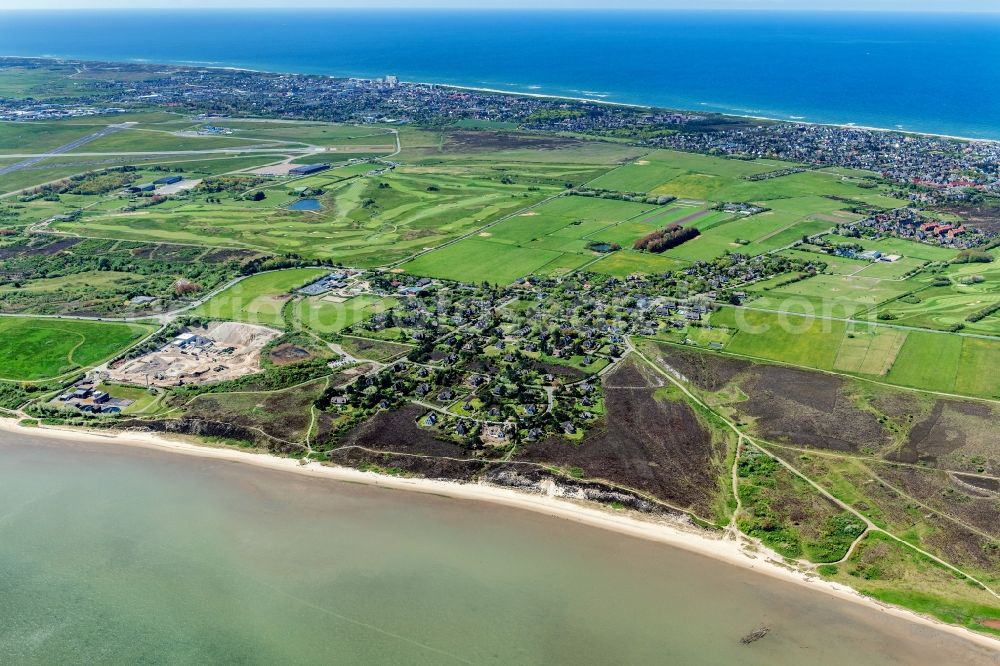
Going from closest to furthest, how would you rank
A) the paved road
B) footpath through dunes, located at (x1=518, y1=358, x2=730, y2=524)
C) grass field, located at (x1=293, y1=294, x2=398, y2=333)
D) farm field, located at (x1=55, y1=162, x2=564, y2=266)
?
footpath through dunes, located at (x1=518, y1=358, x2=730, y2=524) → grass field, located at (x1=293, y1=294, x2=398, y2=333) → farm field, located at (x1=55, y1=162, x2=564, y2=266) → the paved road

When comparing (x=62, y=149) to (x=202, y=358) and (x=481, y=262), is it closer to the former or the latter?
(x=481, y=262)

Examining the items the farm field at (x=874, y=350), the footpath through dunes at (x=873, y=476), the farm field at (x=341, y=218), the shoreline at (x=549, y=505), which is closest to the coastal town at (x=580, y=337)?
the footpath through dunes at (x=873, y=476)

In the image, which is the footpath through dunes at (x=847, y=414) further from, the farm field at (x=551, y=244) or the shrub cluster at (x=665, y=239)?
the shrub cluster at (x=665, y=239)

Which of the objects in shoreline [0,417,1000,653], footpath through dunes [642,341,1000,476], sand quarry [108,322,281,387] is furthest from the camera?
sand quarry [108,322,281,387]

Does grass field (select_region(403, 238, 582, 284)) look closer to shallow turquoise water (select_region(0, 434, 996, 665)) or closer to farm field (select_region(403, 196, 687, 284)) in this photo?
farm field (select_region(403, 196, 687, 284))

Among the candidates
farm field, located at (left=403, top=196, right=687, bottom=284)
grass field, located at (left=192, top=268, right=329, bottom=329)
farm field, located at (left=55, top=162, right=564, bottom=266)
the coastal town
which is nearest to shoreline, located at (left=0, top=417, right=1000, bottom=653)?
the coastal town

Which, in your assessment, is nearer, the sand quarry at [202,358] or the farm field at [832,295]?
the sand quarry at [202,358]
